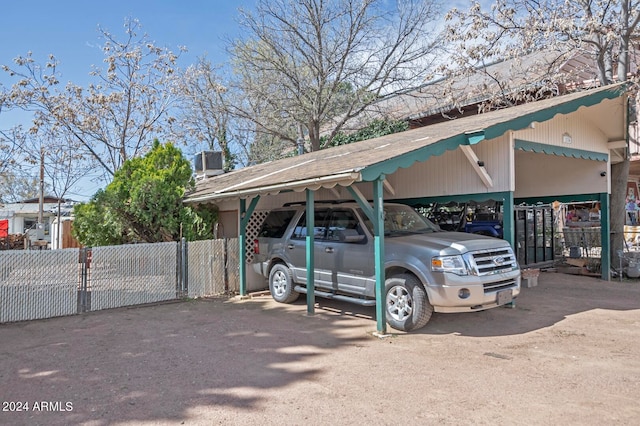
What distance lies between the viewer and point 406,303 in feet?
21.7

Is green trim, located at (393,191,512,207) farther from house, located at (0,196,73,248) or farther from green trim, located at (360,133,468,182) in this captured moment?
house, located at (0,196,73,248)

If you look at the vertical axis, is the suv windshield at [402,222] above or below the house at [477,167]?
below

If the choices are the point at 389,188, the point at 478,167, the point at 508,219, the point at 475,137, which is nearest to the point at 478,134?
the point at 475,137

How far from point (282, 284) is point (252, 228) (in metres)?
2.12

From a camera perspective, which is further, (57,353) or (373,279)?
(373,279)

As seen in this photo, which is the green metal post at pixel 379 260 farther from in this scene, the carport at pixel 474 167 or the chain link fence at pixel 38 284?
the chain link fence at pixel 38 284

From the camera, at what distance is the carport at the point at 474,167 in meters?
6.82

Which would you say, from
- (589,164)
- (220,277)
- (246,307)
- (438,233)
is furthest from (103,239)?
(589,164)

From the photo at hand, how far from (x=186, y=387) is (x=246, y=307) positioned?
13.9 ft

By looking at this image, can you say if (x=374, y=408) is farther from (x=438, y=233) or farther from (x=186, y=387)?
(x=438, y=233)

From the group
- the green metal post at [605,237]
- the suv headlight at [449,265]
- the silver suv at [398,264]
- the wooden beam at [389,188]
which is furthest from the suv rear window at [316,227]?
the green metal post at [605,237]

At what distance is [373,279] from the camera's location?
23.3 ft

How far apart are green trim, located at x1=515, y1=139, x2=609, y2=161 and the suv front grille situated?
8.89 ft

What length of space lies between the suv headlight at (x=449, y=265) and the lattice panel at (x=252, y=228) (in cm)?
525
